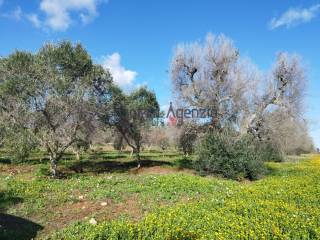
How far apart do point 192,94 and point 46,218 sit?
16282mm

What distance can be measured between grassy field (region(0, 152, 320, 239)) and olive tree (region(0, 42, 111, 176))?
3.91 metres

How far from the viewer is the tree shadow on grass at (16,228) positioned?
8.62 meters

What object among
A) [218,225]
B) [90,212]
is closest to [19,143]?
[90,212]

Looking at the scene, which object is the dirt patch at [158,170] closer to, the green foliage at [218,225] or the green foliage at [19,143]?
the green foliage at [19,143]

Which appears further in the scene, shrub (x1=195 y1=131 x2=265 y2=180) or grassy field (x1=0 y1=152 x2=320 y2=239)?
shrub (x1=195 y1=131 x2=265 y2=180)

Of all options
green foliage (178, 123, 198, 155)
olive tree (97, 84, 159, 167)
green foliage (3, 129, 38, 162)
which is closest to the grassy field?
green foliage (3, 129, 38, 162)

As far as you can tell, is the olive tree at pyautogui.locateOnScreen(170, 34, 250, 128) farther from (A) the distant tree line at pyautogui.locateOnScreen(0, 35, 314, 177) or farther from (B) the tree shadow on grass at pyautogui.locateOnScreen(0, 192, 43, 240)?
(B) the tree shadow on grass at pyautogui.locateOnScreen(0, 192, 43, 240)

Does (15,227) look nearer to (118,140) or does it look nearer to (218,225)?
(218,225)

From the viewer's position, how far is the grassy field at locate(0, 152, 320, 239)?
6871 millimetres

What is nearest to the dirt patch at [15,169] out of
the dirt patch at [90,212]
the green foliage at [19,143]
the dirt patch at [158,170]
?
the green foliage at [19,143]

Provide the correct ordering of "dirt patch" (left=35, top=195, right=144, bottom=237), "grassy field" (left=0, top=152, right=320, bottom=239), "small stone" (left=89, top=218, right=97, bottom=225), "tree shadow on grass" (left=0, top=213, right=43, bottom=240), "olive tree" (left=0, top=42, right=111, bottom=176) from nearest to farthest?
"grassy field" (left=0, top=152, right=320, bottom=239) → "tree shadow on grass" (left=0, top=213, right=43, bottom=240) → "small stone" (left=89, top=218, right=97, bottom=225) → "dirt patch" (left=35, top=195, right=144, bottom=237) → "olive tree" (left=0, top=42, right=111, bottom=176)

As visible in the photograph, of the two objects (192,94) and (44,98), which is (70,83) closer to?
(44,98)

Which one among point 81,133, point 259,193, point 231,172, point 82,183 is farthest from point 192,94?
point 259,193

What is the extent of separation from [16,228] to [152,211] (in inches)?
148
